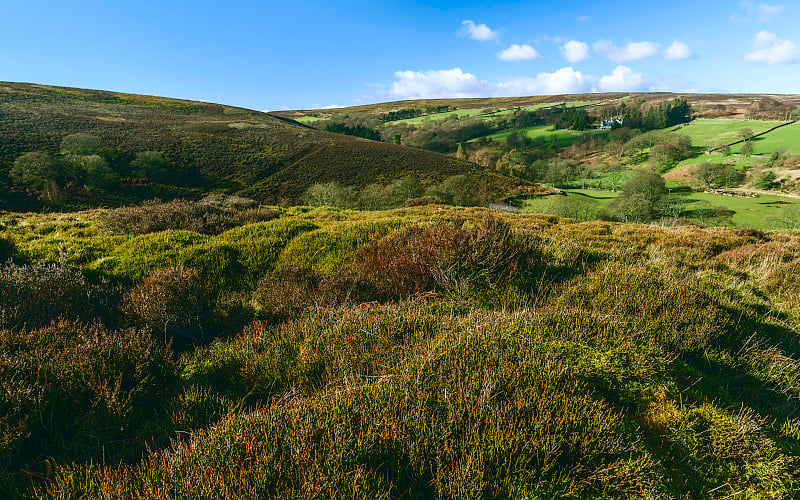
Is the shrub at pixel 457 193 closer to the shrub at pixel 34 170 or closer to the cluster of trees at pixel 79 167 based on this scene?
the cluster of trees at pixel 79 167

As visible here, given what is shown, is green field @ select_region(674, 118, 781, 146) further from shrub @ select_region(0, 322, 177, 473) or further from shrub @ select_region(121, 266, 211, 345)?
shrub @ select_region(0, 322, 177, 473)

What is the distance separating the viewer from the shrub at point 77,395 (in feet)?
7.81

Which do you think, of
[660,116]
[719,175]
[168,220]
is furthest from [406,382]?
[660,116]

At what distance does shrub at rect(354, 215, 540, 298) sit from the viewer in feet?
16.9

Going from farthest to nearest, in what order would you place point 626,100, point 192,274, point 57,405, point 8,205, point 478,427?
point 626,100 → point 8,205 → point 192,274 → point 57,405 → point 478,427

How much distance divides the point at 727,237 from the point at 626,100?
19460 centimetres

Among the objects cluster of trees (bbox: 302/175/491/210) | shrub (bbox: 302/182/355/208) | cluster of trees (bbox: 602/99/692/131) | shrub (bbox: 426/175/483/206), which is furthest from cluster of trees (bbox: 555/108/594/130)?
shrub (bbox: 302/182/355/208)

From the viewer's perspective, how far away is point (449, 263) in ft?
17.2

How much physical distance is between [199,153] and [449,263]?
197ft

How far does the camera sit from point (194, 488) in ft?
5.92

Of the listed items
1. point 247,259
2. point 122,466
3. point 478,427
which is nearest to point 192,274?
point 247,259

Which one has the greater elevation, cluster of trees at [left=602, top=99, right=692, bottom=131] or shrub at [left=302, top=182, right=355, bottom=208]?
cluster of trees at [left=602, top=99, right=692, bottom=131]

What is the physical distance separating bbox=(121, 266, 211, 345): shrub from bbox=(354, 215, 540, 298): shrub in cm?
266

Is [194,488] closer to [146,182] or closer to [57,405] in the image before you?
[57,405]
